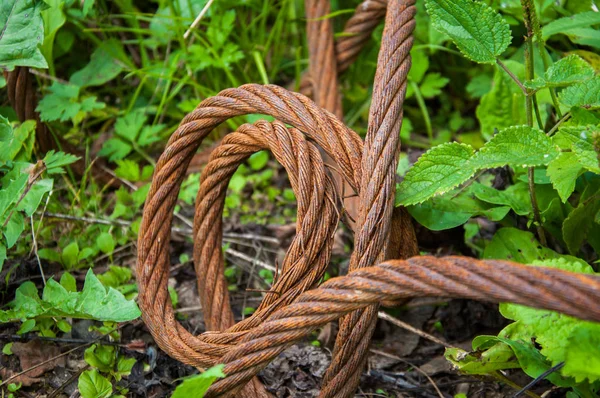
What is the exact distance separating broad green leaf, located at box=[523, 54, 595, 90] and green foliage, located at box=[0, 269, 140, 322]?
0.78m

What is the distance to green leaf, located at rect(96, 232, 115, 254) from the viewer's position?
153 centimetres

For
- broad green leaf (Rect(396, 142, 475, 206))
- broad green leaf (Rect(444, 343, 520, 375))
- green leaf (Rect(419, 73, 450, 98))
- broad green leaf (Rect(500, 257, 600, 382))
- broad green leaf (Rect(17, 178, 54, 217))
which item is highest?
broad green leaf (Rect(396, 142, 475, 206))

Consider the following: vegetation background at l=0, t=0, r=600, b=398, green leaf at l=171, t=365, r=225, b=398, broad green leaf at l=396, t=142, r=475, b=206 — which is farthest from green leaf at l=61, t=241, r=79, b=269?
broad green leaf at l=396, t=142, r=475, b=206

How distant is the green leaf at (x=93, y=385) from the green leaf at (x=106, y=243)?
1.30 ft

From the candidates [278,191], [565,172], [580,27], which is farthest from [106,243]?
[580,27]

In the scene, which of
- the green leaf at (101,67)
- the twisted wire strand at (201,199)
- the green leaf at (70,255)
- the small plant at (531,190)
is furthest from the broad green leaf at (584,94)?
the green leaf at (101,67)

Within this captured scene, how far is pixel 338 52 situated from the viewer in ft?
6.01

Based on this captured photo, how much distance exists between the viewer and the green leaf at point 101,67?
1.84m

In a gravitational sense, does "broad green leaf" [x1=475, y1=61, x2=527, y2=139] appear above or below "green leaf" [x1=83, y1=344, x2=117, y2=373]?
above

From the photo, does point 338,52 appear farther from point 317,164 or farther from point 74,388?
point 74,388

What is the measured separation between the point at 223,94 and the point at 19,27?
0.48 m

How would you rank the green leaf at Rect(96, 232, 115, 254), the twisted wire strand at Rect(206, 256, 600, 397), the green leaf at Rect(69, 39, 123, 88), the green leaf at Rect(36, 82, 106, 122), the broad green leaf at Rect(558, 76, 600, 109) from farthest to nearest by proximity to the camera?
the green leaf at Rect(69, 39, 123, 88) → the green leaf at Rect(36, 82, 106, 122) → the green leaf at Rect(96, 232, 115, 254) → the broad green leaf at Rect(558, 76, 600, 109) → the twisted wire strand at Rect(206, 256, 600, 397)

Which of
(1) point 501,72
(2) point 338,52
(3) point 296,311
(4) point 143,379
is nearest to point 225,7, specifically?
(2) point 338,52

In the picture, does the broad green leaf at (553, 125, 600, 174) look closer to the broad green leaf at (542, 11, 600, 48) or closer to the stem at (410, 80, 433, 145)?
the broad green leaf at (542, 11, 600, 48)
